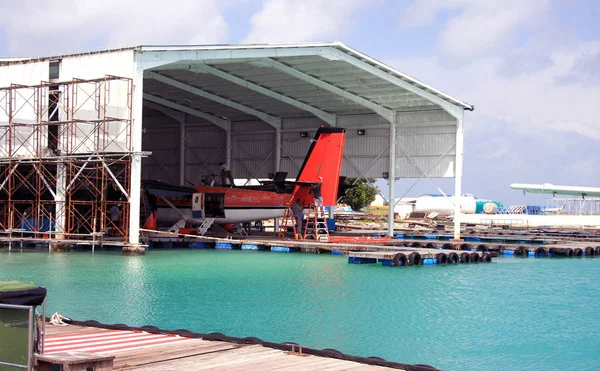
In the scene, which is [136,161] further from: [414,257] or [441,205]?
[441,205]

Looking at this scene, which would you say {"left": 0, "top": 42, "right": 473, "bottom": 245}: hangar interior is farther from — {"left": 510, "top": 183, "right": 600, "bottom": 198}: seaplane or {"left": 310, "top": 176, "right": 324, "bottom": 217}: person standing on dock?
{"left": 510, "top": 183, "right": 600, "bottom": 198}: seaplane

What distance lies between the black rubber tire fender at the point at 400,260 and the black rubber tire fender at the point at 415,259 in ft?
0.73

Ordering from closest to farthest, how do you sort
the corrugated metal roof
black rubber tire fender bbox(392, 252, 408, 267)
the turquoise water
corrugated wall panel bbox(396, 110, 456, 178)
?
the turquoise water < black rubber tire fender bbox(392, 252, 408, 267) < the corrugated metal roof < corrugated wall panel bbox(396, 110, 456, 178)

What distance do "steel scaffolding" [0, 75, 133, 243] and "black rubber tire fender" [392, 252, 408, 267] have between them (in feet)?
32.6

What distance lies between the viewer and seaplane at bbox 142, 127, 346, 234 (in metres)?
33.3

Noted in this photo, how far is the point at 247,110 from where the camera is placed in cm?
3959

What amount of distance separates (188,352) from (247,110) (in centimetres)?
3123

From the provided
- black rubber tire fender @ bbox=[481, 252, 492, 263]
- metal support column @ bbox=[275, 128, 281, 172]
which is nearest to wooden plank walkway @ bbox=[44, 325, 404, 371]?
black rubber tire fender @ bbox=[481, 252, 492, 263]

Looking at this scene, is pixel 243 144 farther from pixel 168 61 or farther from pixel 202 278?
pixel 202 278

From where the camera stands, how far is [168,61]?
27078 millimetres

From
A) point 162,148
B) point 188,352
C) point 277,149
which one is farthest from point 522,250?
point 188,352

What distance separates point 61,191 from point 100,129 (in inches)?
117

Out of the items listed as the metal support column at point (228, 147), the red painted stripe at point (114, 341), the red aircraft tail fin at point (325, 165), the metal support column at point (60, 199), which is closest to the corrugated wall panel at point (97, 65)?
the metal support column at point (60, 199)

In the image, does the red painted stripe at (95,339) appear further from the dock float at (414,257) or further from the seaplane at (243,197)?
the seaplane at (243,197)
